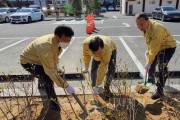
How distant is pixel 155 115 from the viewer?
3637mm

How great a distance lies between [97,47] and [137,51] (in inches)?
202

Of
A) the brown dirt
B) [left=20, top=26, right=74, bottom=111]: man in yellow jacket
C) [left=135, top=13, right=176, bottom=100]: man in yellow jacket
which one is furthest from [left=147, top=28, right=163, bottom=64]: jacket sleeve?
[left=20, top=26, right=74, bottom=111]: man in yellow jacket

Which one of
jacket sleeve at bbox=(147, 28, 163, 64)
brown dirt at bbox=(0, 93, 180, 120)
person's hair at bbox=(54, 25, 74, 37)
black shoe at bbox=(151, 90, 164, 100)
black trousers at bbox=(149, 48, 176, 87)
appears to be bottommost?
brown dirt at bbox=(0, 93, 180, 120)

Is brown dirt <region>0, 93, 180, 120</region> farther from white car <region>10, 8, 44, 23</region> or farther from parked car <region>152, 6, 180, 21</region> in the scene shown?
white car <region>10, 8, 44, 23</region>

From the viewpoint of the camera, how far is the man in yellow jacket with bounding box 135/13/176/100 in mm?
3557

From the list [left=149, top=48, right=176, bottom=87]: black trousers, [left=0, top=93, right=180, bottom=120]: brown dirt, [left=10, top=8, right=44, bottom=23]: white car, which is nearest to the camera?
[left=0, top=93, right=180, bottom=120]: brown dirt

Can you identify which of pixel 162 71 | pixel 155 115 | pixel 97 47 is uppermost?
pixel 97 47

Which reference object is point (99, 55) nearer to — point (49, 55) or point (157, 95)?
point (49, 55)

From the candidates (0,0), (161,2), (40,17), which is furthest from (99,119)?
(0,0)

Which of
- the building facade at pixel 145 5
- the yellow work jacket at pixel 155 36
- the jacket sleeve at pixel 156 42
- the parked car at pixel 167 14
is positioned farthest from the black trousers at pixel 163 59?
the building facade at pixel 145 5

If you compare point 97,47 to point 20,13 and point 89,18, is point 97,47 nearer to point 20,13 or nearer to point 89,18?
point 89,18

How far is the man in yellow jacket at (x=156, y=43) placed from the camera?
3.56 meters

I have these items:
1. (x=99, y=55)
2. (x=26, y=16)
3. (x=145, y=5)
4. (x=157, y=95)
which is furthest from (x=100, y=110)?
(x=145, y=5)

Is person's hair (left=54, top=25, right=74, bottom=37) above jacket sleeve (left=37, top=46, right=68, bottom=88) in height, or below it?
above
